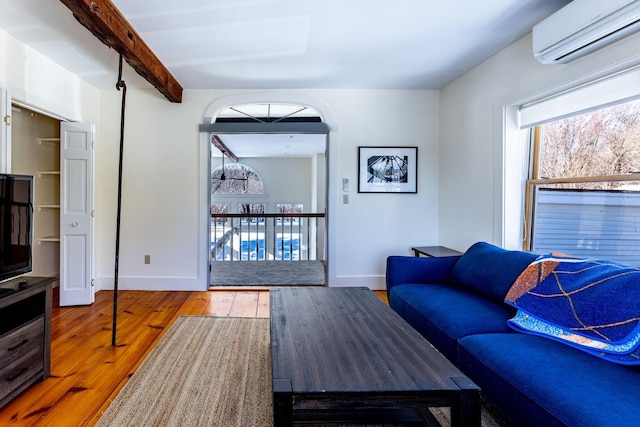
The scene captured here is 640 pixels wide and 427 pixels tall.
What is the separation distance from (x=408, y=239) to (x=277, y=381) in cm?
321

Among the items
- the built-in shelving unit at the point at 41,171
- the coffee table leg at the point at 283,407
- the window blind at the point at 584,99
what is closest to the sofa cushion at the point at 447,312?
the coffee table leg at the point at 283,407

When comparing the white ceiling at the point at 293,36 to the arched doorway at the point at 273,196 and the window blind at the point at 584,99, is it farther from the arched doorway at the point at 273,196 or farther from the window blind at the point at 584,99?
the arched doorway at the point at 273,196

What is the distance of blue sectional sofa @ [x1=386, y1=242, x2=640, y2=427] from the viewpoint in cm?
117

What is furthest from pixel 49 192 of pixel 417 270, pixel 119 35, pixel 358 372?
pixel 358 372

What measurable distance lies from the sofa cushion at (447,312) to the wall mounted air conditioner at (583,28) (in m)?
1.65

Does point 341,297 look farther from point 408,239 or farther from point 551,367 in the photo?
point 408,239

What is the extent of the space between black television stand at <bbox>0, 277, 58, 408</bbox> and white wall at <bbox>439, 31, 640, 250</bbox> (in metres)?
3.40

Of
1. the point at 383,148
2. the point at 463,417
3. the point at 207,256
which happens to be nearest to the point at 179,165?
the point at 207,256

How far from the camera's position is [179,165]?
4.00 metres

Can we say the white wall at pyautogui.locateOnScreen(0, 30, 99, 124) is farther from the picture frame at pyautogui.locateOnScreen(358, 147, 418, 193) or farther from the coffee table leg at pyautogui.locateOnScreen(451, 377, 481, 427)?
the coffee table leg at pyautogui.locateOnScreen(451, 377, 481, 427)

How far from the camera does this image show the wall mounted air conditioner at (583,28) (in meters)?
1.78

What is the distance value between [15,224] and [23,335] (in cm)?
71

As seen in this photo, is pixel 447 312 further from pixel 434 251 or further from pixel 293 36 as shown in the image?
pixel 293 36


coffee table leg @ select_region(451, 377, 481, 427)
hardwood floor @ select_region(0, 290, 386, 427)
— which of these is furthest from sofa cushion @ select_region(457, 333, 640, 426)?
hardwood floor @ select_region(0, 290, 386, 427)
